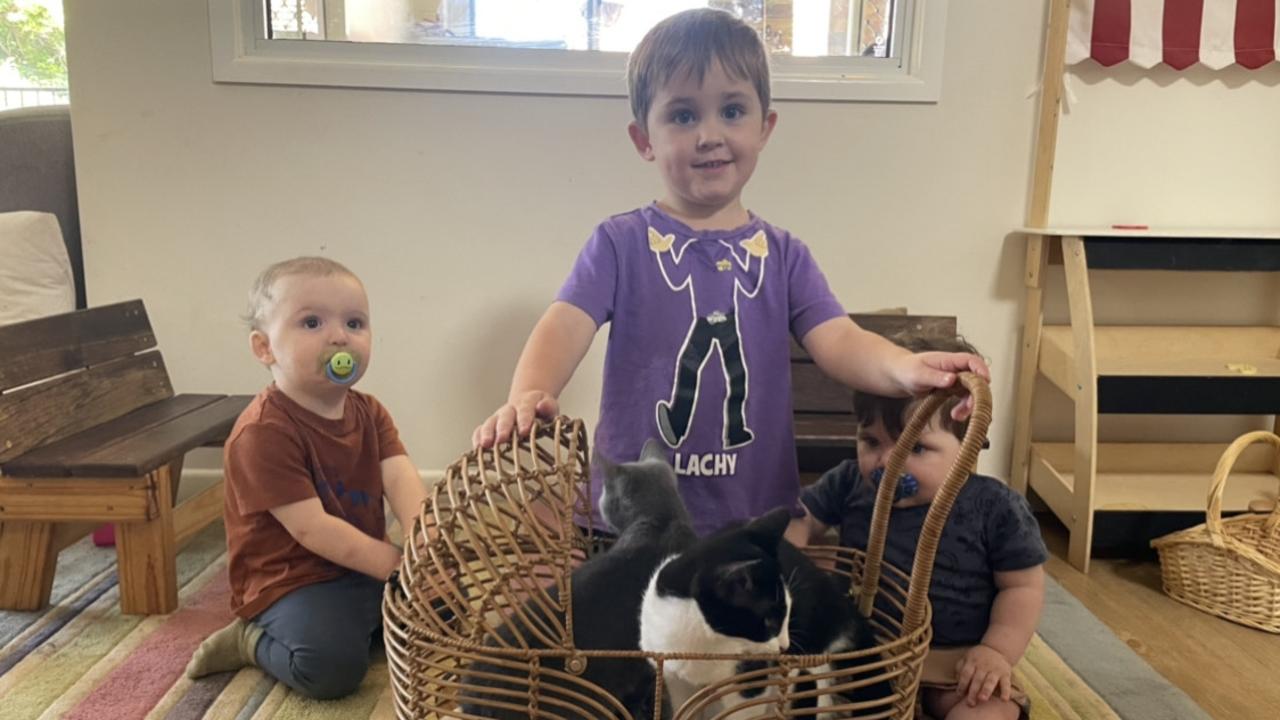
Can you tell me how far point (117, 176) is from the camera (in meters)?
1.74

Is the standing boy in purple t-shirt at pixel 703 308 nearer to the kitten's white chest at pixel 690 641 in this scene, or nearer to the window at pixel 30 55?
the kitten's white chest at pixel 690 641

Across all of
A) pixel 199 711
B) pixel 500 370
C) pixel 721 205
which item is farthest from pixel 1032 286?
pixel 199 711

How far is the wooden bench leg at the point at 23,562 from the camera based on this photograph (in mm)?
1355

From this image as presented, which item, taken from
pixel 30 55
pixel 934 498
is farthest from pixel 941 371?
pixel 30 55

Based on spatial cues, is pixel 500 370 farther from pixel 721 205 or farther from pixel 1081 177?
pixel 1081 177

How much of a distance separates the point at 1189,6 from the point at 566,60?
1.27 m

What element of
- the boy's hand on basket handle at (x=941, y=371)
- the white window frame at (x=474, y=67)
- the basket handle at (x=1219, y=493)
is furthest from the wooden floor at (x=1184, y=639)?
the white window frame at (x=474, y=67)

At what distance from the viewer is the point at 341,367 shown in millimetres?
1175

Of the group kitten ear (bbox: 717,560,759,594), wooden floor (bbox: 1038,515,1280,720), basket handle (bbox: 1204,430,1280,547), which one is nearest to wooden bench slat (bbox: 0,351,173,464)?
kitten ear (bbox: 717,560,759,594)

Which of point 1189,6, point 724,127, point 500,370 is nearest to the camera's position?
point 724,127

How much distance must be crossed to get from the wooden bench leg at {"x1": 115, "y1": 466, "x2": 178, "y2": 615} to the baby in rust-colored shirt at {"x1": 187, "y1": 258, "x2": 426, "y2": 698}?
18 cm

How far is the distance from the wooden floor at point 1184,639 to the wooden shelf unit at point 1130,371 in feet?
0.26

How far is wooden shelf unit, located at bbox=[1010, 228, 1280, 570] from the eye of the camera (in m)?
1.60

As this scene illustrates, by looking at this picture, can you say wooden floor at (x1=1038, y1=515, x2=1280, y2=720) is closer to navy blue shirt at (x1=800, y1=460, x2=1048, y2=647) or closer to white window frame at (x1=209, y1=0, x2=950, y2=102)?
navy blue shirt at (x1=800, y1=460, x2=1048, y2=647)
